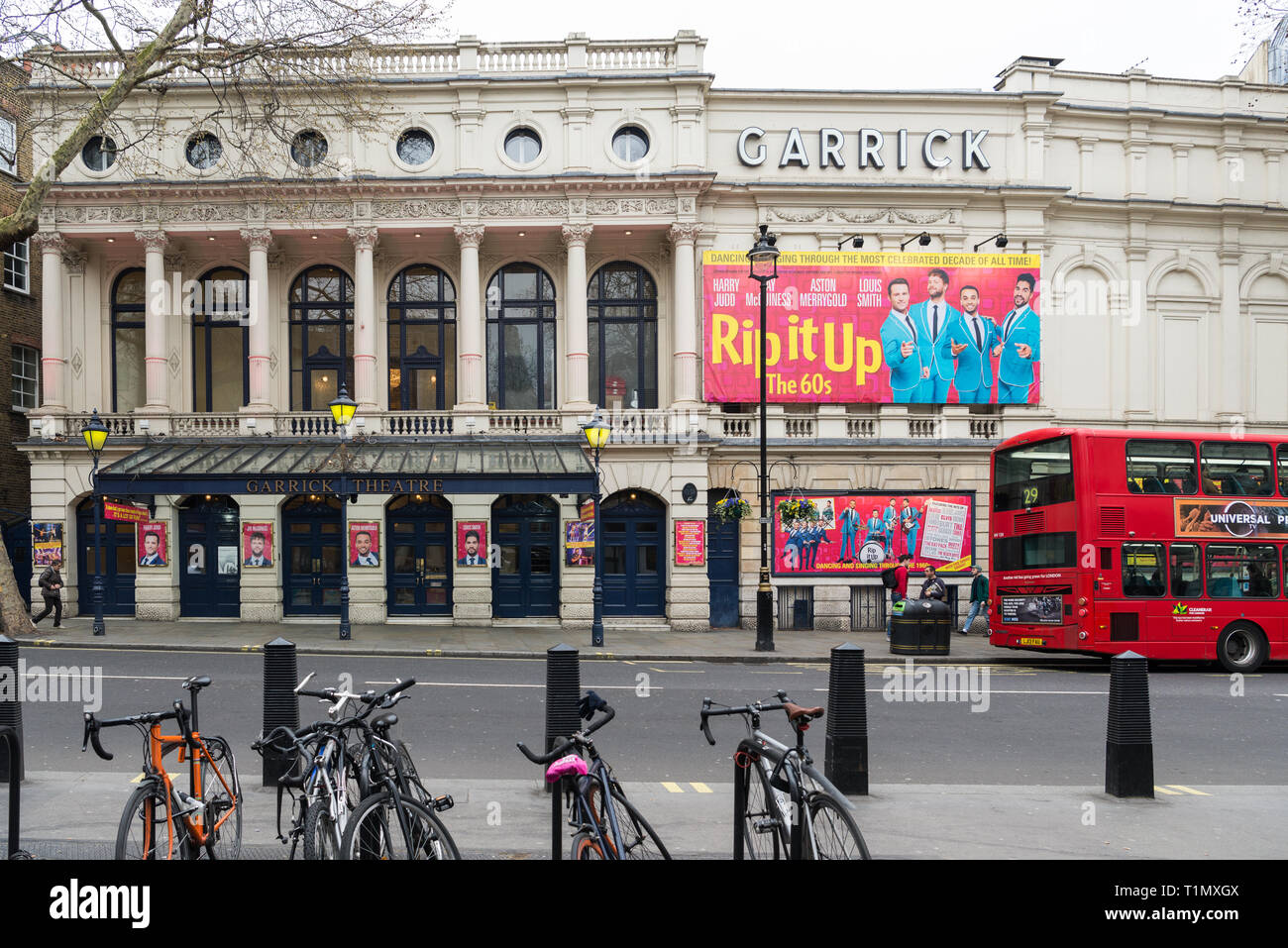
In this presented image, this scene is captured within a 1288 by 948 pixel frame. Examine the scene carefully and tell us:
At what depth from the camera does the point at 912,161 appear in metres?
27.4

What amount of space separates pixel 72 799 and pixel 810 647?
16577mm

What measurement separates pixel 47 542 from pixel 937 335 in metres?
24.8

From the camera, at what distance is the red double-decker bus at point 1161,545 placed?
1812 cm

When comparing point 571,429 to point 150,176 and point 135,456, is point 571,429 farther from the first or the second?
point 150,176

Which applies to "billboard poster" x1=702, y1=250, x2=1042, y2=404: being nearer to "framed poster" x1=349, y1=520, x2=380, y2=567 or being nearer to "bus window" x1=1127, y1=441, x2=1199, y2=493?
"bus window" x1=1127, y1=441, x2=1199, y2=493

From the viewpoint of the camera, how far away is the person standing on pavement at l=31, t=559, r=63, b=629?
76.6ft

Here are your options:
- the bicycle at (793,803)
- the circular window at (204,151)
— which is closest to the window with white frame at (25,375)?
the circular window at (204,151)

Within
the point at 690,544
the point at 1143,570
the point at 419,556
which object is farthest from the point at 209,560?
the point at 1143,570

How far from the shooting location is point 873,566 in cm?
2670

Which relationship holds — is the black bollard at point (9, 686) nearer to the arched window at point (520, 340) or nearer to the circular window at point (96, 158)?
the arched window at point (520, 340)

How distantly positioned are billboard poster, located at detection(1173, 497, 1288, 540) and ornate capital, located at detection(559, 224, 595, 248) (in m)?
15.6

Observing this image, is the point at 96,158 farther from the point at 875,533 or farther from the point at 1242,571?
the point at 1242,571

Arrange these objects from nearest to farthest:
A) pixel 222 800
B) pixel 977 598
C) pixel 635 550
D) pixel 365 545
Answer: pixel 222 800 < pixel 977 598 < pixel 365 545 < pixel 635 550
